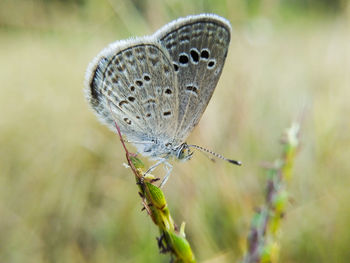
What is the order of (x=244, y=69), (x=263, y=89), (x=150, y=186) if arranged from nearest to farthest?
1. (x=150, y=186)
2. (x=244, y=69)
3. (x=263, y=89)

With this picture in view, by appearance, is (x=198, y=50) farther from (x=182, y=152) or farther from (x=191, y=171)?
(x=191, y=171)

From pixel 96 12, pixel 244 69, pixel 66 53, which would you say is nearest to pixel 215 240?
pixel 244 69

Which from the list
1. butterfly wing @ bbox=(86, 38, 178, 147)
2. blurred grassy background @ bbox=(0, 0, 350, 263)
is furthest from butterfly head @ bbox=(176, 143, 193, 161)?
blurred grassy background @ bbox=(0, 0, 350, 263)

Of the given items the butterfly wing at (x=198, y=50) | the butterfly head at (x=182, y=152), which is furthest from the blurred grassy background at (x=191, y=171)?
the butterfly head at (x=182, y=152)

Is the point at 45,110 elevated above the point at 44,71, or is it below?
below

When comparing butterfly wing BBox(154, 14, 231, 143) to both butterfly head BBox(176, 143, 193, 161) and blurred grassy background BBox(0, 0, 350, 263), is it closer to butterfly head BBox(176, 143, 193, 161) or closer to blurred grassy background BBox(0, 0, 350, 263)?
butterfly head BBox(176, 143, 193, 161)

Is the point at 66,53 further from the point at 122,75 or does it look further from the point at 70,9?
the point at 122,75
